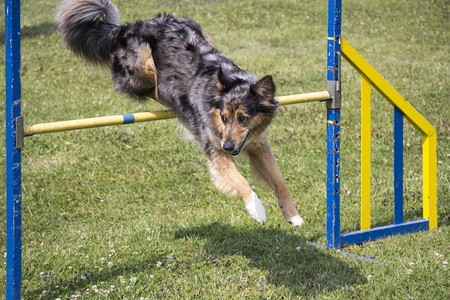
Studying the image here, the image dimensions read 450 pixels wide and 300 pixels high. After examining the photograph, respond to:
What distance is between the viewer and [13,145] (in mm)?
3754

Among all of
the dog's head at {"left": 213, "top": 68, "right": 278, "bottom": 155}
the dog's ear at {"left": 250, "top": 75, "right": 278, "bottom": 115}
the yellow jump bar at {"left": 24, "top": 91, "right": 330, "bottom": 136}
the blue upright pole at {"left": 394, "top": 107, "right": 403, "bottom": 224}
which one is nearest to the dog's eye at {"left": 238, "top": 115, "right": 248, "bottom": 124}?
the dog's head at {"left": 213, "top": 68, "right": 278, "bottom": 155}

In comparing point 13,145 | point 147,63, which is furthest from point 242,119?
point 13,145

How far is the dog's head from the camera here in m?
4.41

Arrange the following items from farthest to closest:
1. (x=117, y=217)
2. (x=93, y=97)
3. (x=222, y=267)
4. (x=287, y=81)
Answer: (x=287, y=81) → (x=93, y=97) → (x=117, y=217) → (x=222, y=267)

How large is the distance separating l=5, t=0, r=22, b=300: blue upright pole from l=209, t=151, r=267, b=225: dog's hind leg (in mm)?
1613

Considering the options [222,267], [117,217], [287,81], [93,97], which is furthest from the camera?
[287,81]

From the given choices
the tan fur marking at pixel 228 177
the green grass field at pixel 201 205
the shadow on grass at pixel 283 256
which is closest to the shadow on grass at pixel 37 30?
the green grass field at pixel 201 205

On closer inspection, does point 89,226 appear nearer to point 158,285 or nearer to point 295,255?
point 158,285

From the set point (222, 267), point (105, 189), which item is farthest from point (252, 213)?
point (105, 189)

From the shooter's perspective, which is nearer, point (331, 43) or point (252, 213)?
point (252, 213)

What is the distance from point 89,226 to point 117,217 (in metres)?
0.34

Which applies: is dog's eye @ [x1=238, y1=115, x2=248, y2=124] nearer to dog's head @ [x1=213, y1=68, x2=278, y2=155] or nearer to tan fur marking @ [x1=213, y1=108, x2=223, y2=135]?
dog's head @ [x1=213, y1=68, x2=278, y2=155]

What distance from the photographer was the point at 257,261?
15.6 feet

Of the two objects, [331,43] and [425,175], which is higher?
[331,43]
